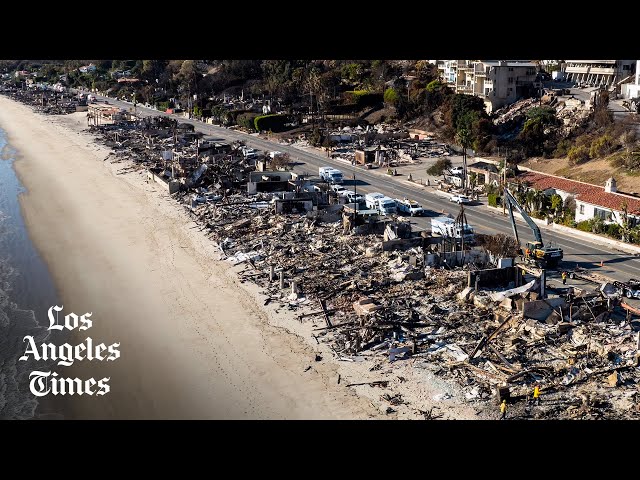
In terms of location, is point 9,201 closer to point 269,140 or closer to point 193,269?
point 193,269

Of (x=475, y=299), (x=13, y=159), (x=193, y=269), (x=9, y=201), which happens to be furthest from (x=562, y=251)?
(x=13, y=159)

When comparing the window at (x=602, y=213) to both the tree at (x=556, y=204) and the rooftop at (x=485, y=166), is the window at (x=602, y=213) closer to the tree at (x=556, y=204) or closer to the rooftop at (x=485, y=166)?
the tree at (x=556, y=204)

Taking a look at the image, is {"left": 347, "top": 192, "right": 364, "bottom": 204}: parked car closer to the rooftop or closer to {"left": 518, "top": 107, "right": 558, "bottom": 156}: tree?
the rooftop

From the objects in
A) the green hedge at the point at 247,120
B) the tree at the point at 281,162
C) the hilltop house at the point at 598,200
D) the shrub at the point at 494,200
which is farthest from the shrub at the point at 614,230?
the green hedge at the point at 247,120

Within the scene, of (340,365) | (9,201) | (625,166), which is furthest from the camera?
(9,201)

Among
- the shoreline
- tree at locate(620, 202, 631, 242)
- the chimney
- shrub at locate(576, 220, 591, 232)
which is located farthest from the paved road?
the shoreline
